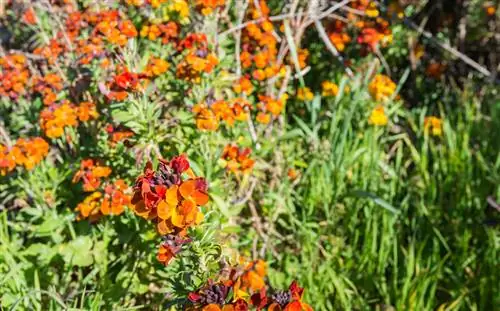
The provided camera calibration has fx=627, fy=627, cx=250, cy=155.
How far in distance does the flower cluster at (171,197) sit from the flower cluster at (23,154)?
3.66 feet

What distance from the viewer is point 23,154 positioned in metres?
2.38

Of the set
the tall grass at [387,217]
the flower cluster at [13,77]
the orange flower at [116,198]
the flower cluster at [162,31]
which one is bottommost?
the tall grass at [387,217]

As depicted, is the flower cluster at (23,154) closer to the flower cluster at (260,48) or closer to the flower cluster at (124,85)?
the flower cluster at (124,85)

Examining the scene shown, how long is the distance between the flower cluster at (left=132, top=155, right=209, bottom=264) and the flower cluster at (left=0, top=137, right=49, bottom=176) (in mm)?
1116

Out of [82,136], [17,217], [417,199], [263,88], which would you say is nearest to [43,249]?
[17,217]

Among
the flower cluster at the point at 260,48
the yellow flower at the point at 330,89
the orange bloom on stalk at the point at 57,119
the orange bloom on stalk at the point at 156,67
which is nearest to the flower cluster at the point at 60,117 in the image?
the orange bloom on stalk at the point at 57,119

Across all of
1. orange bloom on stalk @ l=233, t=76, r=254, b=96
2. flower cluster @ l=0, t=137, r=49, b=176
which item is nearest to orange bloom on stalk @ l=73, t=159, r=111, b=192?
flower cluster @ l=0, t=137, r=49, b=176

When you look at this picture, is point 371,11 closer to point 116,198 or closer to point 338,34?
point 338,34

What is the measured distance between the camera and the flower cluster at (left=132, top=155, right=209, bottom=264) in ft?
4.41

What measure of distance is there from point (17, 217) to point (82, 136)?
45cm

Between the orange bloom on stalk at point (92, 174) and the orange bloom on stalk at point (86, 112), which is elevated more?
the orange bloom on stalk at point (86, 112)

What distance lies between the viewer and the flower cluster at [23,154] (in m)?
2.32

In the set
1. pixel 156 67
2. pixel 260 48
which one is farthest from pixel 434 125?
pixel 156 67

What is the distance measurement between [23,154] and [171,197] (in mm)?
1247
